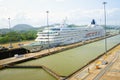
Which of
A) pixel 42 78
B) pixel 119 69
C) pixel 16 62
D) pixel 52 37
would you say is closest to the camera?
pixel 42 78

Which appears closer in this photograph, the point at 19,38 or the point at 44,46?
the point at 44,46

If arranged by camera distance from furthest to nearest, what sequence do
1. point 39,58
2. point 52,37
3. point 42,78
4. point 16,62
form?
1. point 52,37
2. point 39,58
3. point 16,62
4. point 42,78

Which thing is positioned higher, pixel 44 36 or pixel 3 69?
pixel 44 36

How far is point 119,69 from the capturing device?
91.1ft

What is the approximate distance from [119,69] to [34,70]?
1209 centimetres

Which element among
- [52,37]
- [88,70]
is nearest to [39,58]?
[88,70]

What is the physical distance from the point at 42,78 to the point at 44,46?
29.7m

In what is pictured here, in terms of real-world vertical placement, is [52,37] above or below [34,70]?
above

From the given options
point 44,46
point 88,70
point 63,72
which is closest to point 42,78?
point 63,72

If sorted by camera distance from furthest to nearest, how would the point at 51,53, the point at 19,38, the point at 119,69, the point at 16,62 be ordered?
the point at 19,38 → the point at 51,53 → the point at 16,62 → the point at 119,69

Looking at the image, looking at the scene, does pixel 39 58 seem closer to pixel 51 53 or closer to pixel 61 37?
pixel 51 53

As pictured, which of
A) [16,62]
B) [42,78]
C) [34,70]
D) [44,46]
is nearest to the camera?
[42,78]

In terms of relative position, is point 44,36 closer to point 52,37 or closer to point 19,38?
point 52,37

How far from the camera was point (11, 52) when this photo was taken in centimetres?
4238
